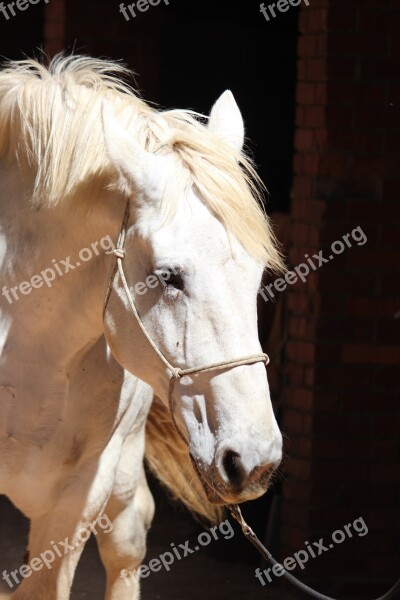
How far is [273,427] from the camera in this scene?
226 cm

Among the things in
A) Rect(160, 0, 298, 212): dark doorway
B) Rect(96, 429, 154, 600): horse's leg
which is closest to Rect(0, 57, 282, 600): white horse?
Rect(96, 429, 154, 600): horse's leg

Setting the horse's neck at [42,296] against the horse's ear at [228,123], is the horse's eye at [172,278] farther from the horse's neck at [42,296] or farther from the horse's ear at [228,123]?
the horse's ear at [228,123]

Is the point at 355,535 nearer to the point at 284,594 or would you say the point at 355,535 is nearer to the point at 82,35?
the point at 284,594

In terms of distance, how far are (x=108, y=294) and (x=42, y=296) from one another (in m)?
0.28

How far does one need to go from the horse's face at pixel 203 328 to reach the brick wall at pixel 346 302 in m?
1.89

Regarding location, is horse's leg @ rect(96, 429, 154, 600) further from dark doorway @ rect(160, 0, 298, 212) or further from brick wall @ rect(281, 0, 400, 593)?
dark doorway @ rect(160, 0, 298, 212)

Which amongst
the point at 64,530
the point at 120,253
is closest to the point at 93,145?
the point at 120,253

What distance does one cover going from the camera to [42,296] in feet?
8.96

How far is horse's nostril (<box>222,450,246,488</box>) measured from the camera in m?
2.24

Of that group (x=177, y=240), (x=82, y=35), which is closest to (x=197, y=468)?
(x=177, y=240)

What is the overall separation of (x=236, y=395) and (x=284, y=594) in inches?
93.1

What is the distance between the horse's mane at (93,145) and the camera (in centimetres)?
242

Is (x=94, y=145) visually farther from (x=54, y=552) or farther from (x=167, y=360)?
(x=54, y=552)

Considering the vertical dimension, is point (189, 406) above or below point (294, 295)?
above
